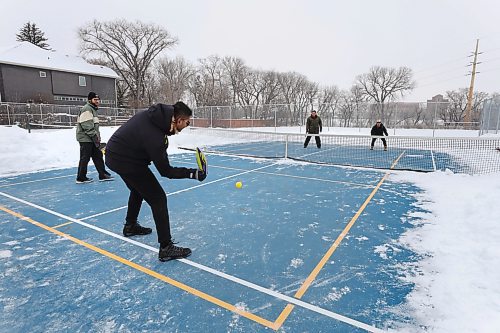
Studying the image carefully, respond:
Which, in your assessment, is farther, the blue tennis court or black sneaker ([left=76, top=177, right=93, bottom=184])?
black sneaker ([left=76, top=177, right=93, bottom=184])

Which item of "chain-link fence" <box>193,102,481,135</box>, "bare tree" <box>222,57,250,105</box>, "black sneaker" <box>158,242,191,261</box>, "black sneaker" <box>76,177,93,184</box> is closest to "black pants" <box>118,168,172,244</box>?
"black sneaker" <box>158,242,191,261</box>

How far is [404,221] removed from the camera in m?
4.95

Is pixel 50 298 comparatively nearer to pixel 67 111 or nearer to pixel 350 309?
pixel 350 309

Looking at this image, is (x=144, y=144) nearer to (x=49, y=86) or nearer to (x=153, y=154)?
(x=153, y=154)

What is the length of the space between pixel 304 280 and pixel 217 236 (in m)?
1.60

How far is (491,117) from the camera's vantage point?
64.0ft

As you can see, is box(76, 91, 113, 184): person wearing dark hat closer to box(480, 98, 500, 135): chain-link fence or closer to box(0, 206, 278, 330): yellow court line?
box(0, 206, 278, 330): yellow court line

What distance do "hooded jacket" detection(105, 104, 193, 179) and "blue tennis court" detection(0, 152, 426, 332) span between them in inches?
45.4

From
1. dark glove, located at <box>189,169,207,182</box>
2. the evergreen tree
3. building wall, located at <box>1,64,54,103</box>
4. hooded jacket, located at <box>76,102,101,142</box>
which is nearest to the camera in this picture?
dark glove, located at <box>189,169,207,182</box>

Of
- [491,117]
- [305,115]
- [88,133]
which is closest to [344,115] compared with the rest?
[305,115]

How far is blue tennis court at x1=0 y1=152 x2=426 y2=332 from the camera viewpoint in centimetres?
256

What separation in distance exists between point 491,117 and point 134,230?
2370 cm

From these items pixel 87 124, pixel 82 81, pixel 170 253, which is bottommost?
pixel 170 253

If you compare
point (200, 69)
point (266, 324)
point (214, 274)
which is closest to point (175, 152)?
point (214, 274)
